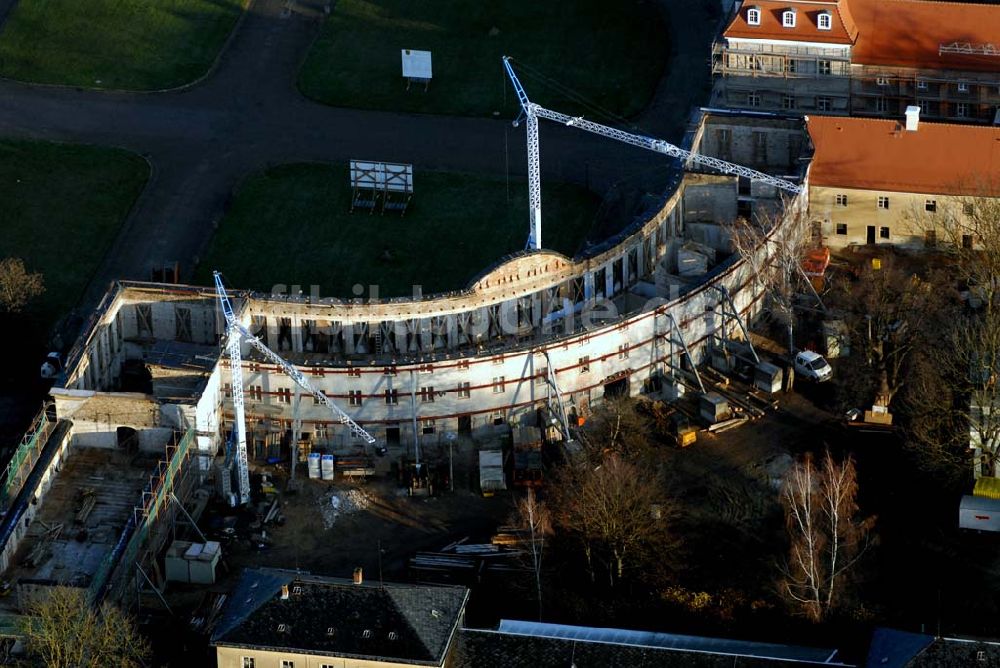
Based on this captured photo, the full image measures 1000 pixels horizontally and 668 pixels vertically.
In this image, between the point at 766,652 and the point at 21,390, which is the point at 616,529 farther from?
the point at 21,390

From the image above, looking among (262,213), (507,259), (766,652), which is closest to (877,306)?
(507,259)

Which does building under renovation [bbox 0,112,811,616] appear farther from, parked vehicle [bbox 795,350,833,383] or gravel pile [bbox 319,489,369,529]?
parked vehicle [bbox 795,350,833,383]

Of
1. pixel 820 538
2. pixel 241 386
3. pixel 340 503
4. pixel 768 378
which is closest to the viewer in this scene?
pixel 820 538

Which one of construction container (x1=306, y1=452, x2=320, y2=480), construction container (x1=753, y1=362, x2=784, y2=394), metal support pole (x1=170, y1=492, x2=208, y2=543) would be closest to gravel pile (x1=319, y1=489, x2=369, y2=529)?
construction container (x1=306, y1=452, x2=320, y2=480)

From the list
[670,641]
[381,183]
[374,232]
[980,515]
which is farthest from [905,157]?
[670,641]

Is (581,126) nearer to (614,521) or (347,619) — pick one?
(614,521)

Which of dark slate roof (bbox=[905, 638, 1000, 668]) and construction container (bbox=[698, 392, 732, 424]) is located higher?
construction container (bbox=[698, 392, 732, 424])
